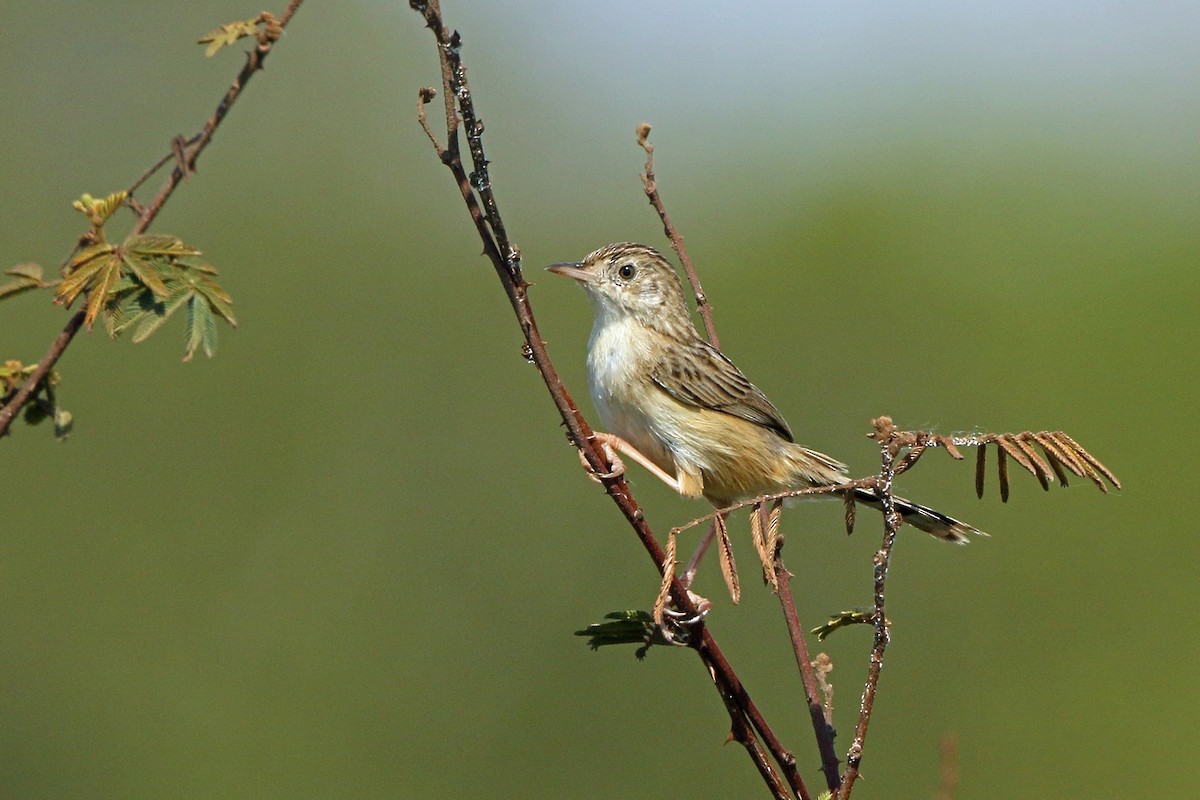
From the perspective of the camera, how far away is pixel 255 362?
12430 millimetres

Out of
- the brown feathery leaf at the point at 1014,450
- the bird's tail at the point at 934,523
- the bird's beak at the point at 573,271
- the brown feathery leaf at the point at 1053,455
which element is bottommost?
the brown feathery leaf at the point at 1014,450

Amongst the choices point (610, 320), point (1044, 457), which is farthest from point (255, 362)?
point (1044, 457)

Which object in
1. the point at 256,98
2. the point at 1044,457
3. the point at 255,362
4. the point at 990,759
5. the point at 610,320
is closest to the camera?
the point at 1044,457

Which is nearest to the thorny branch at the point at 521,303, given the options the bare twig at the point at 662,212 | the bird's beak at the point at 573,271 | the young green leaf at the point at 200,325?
the young green leaf at the point at 200,325

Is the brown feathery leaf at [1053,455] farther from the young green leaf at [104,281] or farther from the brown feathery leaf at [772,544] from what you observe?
the young green leaf at [104,281]

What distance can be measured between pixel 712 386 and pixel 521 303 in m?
2.74

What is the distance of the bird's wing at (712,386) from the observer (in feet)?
15.7

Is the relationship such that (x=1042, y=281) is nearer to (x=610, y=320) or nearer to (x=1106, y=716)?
(x=1106, y=716)

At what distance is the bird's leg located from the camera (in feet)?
9.22

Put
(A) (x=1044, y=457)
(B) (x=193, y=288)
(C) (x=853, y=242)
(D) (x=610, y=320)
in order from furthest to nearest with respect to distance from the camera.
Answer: (C) (x=853, y=242), (D) (x=610, y=320), (B) (x=193, y=288), (A) (x=1044, y=457)

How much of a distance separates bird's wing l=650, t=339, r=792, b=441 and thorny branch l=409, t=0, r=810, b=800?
7.63 ft

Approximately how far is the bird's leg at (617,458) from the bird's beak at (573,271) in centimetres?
81

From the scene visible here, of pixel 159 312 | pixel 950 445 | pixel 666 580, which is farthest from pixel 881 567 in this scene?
pixel 159 312

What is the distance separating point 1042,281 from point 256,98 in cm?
1023
